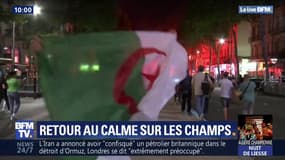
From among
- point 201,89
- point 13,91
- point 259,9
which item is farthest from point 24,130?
point 13,91

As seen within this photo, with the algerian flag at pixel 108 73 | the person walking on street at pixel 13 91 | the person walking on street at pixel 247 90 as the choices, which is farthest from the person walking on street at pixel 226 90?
the person walking on street at pixel 13 91

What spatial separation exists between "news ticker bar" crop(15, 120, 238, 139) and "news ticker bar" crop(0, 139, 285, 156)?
0.04 m

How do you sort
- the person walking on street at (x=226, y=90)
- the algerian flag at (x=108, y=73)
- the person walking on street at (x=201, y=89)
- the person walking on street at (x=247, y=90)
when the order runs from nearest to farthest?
the algerian flag at (x=108, y=73)
the person walking on street at (x=226, y=90)
the person walking on street at (x=247, y=90)
the person walking on street at (x=201, y=89)

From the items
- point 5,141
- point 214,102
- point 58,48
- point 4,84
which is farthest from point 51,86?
point 4,84

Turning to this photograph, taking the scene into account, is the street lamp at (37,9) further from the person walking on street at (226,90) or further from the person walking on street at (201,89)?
the person walking on street at (201,89)

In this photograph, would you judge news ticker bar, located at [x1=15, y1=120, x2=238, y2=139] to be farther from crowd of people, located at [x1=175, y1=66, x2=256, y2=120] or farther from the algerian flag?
crowd of people, located at [x1=175, y1=66, x2=256, y2=120]

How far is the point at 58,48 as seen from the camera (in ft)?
12.9

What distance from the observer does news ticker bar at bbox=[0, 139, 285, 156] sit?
13.0ft

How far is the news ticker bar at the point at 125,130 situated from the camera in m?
3.94

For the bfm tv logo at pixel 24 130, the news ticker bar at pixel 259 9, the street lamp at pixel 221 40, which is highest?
the news ticker bar at pixel 259 9

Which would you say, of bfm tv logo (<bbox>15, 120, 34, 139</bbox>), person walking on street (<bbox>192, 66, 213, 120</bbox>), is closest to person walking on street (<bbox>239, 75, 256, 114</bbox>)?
person walking on street (<bbox>192, 66, 213, 120</bbox>)

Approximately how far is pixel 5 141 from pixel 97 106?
74cm

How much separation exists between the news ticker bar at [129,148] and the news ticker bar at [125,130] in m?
0.04

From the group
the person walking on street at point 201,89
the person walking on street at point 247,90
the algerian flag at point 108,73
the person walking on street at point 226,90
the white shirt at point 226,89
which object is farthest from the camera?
the person walking on street at point 201,89
